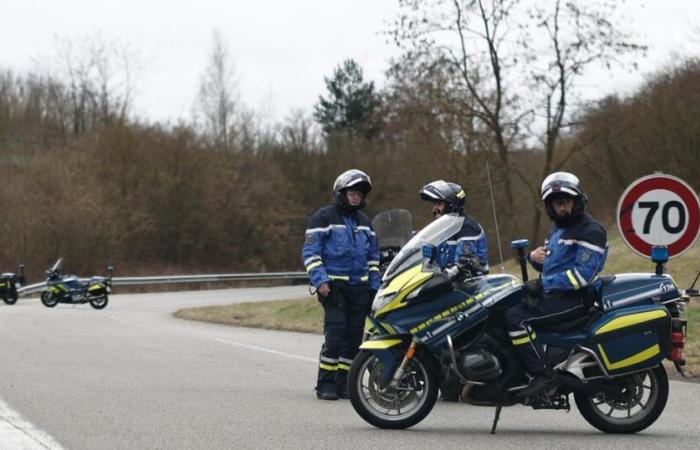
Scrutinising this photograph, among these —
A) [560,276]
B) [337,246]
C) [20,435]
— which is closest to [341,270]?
[337,246]

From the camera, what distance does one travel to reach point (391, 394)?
26.9 feet

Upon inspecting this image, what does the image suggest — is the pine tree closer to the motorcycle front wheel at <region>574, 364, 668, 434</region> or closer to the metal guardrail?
the metal guardrail

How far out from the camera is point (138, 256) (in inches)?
2117

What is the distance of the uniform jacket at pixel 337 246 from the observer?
10.1 meters

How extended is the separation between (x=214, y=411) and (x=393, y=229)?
3.41 metres

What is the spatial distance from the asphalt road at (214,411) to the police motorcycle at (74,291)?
16.7 meters

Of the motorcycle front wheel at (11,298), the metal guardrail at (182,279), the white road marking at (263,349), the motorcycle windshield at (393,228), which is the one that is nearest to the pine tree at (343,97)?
the metal guardrail at (182,279)

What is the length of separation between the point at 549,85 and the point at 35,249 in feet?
75.7

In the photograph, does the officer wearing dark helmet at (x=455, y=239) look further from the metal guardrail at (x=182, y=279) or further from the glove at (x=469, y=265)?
the metal guardrail at (x=182, y=279)

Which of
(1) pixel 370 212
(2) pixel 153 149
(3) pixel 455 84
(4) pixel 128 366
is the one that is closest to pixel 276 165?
(1) pixel 370 212

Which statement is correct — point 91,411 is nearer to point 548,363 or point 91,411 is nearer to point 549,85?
point 548,363

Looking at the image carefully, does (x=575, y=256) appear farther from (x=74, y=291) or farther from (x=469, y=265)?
(x=74, y=291)

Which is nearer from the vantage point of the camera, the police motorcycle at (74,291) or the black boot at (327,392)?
the black boot at (327,392)

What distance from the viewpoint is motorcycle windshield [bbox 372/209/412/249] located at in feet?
38.3
